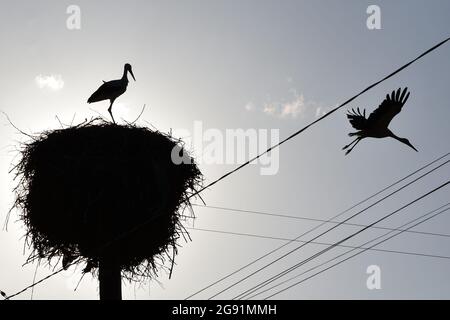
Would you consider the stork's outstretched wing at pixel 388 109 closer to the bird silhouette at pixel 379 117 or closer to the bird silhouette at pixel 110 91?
the bird silhouette at pixel 379 117

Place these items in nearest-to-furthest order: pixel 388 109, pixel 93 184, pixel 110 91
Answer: pixel 388 109, pixel 93 184, pixel 110 91

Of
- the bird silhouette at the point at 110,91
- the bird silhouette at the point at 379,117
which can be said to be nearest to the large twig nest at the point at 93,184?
the bird silhouette at the point at 110,91

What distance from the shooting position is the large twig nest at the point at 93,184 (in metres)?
8.23

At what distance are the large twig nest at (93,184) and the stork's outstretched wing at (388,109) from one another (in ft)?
10.5

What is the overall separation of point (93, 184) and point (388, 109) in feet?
13.2

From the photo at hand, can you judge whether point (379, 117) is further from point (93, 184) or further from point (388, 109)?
point (93, 184)

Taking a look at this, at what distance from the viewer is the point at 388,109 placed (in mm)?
6199

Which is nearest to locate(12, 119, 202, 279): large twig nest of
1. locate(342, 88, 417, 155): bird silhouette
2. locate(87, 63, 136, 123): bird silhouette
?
locate(87, 63, 136, 123): bird silhouette

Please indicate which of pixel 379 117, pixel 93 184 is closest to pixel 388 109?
pixel 379 117

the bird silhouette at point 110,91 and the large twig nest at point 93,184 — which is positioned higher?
the bird silhouette at point 110,91

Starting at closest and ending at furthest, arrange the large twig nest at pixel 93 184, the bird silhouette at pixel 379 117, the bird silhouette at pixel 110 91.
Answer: the bird silhouette at pixel 379 117, the large twig nest at pixel 93 184, the bird silhouette at pixel 110 91
